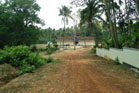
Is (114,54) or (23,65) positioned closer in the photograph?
(23,65)

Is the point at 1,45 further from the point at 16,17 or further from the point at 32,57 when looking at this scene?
the point at 32,57

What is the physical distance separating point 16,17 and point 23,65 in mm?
20867

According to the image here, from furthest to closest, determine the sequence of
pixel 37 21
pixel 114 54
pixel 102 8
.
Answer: pixel 37 21 < pixel 102 8 < pixel 114 54

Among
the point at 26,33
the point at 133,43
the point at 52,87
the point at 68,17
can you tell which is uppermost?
the point at 68,17

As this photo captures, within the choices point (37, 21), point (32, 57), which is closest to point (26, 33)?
point (37, 21)

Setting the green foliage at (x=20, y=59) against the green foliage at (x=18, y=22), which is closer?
the green foliage at (x=20, y=59)

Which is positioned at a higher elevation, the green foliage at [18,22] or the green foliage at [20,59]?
the green foliage at [18,22]

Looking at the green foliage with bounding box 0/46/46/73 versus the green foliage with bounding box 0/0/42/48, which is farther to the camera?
the green foliage with bounding box 0/0/42/48

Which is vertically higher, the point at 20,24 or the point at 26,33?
the point at 20,24

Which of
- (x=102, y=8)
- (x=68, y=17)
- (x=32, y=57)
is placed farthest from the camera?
(x=68, y=17)

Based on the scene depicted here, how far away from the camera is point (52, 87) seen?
15.6ft

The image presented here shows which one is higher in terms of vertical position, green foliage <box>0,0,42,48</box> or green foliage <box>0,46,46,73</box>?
green foliage <box>0,0,42,48</box>

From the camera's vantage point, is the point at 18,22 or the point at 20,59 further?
the point at 18,22

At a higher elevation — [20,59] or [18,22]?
[18,22]
